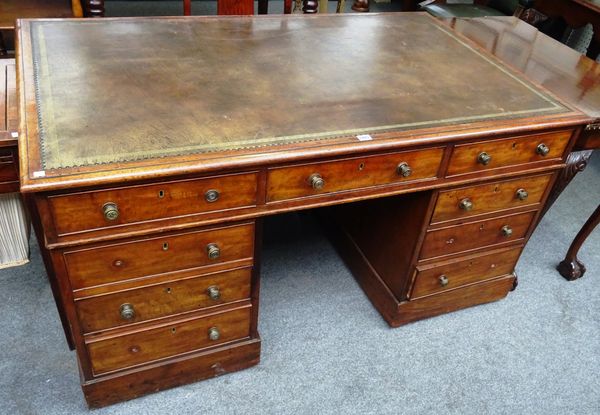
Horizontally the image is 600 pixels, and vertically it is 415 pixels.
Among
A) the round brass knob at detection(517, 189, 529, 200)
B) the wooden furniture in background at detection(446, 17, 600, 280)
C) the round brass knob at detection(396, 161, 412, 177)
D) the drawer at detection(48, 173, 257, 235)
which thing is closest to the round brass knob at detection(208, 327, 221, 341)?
the drawer at detection(48, 173, 257, 235)

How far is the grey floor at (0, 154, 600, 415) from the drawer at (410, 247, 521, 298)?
0.16 m

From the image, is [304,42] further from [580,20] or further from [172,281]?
[580,20]

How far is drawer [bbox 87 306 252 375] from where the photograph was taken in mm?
1378

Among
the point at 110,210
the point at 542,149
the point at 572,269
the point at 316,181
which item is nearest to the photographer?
the point at 110,210

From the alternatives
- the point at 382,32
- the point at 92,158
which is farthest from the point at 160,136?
the point at 382,32

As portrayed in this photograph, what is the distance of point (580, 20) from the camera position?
102 inches

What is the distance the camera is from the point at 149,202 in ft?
3.70

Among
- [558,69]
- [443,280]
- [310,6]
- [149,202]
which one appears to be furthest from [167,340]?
[558,69]

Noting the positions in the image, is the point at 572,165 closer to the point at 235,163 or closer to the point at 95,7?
the point at 235,163

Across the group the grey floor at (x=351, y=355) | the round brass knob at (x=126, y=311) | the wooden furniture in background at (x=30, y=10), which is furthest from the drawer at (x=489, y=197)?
the wooden furniture in background at (x=30, y=10)

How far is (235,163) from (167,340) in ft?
1.97

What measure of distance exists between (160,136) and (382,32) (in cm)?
98

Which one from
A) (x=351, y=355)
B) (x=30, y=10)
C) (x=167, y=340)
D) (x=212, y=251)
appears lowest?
(x=351, y=355)

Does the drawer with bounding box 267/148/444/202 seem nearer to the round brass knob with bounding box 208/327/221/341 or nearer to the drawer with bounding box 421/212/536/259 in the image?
the drawer with bounding box 421/212/536/259
